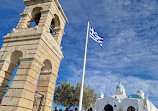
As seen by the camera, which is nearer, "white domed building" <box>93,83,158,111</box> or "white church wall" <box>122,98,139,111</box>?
"white domed building" <box>93,83,158,111</box>

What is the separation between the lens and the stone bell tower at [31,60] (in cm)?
745

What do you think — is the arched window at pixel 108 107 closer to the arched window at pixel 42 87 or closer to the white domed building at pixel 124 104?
the white domed building at pixel 124 104

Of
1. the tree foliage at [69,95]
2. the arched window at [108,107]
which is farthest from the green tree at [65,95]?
the arched window at [108,107]

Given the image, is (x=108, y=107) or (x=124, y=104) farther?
(x=108, y=107)

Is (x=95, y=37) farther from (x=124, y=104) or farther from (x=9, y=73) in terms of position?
(x=124, y=104)

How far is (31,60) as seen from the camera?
8.41m

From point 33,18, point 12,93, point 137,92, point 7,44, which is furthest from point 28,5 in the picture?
point 137,92

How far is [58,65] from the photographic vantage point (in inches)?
454

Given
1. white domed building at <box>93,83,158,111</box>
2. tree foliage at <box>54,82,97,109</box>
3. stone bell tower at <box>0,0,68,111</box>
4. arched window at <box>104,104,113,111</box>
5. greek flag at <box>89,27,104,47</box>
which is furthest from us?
arched window at <box>104,104,113,111</box>

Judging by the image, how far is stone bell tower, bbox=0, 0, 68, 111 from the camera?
7450 millimetres

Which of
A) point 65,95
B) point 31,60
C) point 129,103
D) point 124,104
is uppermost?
point 129,103

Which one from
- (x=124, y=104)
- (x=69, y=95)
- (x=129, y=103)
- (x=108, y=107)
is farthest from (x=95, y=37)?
(x=108, y=107)

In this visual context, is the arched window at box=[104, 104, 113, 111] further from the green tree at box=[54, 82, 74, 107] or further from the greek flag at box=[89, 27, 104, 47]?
the greek flag at box=[89, 27, 104, 47]

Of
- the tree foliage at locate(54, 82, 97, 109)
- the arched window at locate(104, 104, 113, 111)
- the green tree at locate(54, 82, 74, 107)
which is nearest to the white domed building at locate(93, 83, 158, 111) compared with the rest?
the arched window at locate(104, 104, 113, 111)
